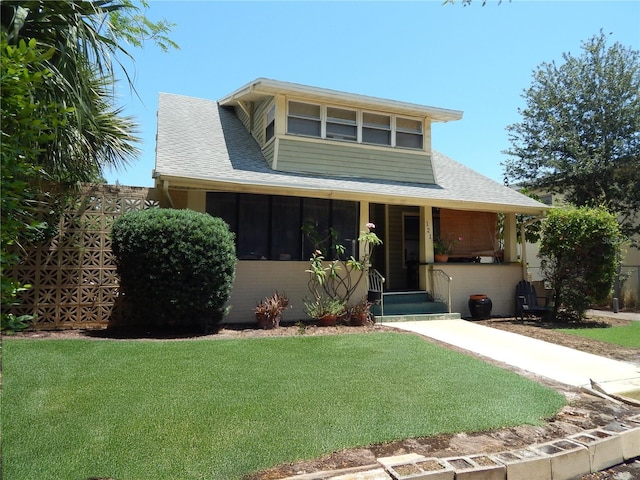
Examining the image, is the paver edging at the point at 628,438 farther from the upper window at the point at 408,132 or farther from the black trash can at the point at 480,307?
the upper window at the point at 408,132

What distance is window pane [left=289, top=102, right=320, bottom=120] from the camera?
1165 cm

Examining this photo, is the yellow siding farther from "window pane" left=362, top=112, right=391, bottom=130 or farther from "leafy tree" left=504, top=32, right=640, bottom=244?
"leafy tree" left=504, top=32, right=640, bottom=244

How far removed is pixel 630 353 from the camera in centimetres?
815

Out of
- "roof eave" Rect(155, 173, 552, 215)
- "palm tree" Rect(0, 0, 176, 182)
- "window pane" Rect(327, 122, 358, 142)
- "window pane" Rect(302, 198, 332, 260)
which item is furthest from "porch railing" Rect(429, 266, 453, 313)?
"palm tree" Rect(0, 0, 176, 182)

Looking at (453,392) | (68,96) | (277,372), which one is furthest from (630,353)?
(68,96)

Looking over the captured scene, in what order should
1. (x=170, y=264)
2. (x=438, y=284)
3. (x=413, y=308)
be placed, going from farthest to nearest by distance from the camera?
(x=438, y=284) < (x=413, y=308) < (x=170, y=264)

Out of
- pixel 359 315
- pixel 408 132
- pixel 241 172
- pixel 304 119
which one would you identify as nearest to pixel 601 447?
pixel 359 315

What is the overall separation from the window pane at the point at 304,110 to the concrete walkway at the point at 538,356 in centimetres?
611

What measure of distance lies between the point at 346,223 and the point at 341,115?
10.9 feet

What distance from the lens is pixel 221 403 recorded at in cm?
454

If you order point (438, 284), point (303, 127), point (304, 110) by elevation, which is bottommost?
point (438, 284)

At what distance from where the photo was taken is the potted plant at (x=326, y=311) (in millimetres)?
9602

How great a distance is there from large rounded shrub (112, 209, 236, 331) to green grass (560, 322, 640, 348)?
27.4 feet

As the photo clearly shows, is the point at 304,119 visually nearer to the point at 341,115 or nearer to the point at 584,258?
the point at 341,115
